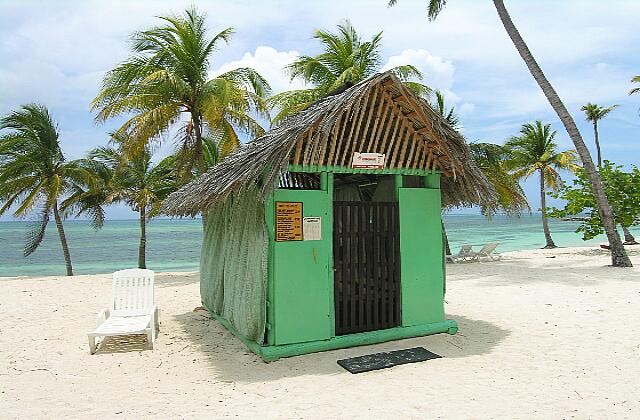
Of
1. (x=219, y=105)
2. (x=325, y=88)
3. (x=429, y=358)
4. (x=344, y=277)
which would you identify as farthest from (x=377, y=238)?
(x=325, y=88)

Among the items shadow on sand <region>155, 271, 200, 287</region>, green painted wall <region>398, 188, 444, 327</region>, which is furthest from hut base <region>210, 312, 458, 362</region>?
shadow on sand <region>155, 271, 200, 287</region>

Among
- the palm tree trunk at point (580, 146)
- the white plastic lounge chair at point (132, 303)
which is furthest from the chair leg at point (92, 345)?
the palm tree trunk at point (580, 146)

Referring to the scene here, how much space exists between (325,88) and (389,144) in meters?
9.69

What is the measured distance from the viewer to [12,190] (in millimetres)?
15641

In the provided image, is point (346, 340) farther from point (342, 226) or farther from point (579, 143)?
point (579, 143)

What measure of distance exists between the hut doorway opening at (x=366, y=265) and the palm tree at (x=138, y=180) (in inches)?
442

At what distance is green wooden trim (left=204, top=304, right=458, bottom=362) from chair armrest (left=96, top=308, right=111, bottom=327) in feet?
6.00

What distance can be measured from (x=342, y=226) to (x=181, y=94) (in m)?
8.95

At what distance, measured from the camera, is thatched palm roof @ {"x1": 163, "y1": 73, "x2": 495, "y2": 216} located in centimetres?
542

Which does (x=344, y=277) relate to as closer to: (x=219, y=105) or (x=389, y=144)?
(x=389, y=144)

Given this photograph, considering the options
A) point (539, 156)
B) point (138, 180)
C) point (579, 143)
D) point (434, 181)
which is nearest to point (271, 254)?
point (434, 181)

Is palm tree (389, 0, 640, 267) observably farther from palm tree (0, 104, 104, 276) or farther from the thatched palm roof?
palm tree (0, 104, 104, 276)

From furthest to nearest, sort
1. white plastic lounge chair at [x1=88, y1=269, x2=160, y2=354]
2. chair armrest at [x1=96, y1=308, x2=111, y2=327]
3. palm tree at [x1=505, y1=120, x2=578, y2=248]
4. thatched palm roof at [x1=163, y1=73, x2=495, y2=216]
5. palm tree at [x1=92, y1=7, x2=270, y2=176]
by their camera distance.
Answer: palm tree at [x1=505, y1=120, x2=578, y2=248], palm tree at [x1=92, y1=7, x2=270, y2=176], white plastic lounge chair at [x1=88, y1=269, x2=160, y2=354], chair armrest at [x1=96, y1=308, x2=111, y2=327], thatched palm roof at [x1=163, y1=73, x2=495, y2=216]

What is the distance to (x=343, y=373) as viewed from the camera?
5070 mm
